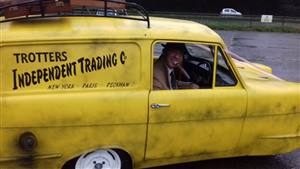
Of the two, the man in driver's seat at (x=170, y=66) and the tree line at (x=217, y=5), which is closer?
the man in driver's seat at (x=170, y=66)

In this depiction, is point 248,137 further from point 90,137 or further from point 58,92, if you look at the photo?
point 58,92

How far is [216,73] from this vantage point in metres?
5.13

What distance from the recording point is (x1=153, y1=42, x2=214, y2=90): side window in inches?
198

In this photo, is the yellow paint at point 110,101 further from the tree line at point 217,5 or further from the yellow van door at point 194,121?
the tree line at point 217,5

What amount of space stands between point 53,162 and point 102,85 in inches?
31.4

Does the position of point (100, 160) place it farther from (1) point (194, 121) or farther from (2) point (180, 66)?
(2) point (180, 66)

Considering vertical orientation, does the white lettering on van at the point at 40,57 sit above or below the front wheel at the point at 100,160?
above

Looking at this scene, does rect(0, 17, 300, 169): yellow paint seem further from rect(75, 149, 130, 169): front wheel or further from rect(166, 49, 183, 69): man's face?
rect(166, 49, 183, 69): man's face

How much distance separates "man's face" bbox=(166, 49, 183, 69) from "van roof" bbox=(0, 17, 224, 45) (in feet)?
0.87

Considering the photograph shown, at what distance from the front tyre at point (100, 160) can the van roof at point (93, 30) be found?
3.48 feet

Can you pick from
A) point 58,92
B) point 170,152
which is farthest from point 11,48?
point 170,152

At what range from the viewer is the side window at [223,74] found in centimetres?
511

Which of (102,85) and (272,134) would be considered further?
(272,134)

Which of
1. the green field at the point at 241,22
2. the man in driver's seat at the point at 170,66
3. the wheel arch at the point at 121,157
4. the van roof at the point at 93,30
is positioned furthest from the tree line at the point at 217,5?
the wheel arch at the point at 121,157
